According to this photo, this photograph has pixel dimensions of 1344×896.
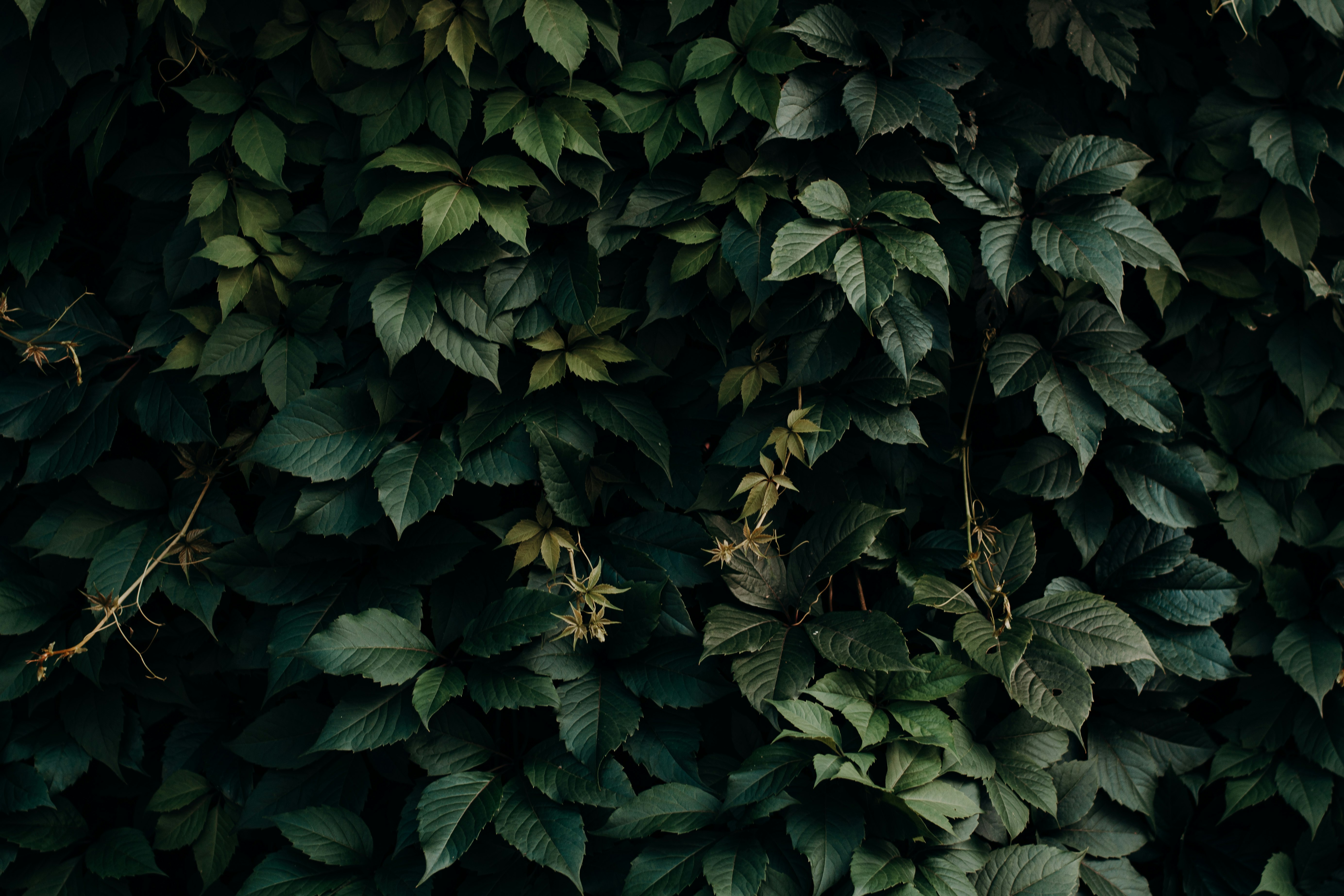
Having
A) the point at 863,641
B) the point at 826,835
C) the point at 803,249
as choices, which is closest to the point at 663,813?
the point at 826,835

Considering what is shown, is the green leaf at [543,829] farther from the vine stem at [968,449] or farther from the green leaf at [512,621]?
the vine stem at [968,449]

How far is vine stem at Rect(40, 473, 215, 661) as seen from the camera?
1973 millimetres

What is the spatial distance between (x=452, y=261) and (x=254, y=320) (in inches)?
20.2

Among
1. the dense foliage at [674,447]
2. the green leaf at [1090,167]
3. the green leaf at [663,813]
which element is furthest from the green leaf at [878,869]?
the green leaf at [1090,167]

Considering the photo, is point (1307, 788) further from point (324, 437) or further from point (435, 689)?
point (324, 437)

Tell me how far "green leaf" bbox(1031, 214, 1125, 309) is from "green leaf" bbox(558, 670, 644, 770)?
4.44ft

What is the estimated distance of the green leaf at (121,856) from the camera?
6.99ft

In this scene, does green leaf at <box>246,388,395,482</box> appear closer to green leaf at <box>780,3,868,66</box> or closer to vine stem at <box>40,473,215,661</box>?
vine stem at <box>40,473,215,661</box>

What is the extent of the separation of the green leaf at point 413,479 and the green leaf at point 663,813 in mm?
775

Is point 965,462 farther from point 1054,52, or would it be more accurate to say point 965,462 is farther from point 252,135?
point 252,135

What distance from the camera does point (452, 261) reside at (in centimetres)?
199

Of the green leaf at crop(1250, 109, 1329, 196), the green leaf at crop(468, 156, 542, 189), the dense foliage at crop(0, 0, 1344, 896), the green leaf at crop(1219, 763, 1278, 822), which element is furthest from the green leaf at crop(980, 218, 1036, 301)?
the green leaf at crop(1219, 763, 1278, 822)

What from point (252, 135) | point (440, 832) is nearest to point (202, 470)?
point (252, 135)

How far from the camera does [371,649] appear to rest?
74.6 inches
